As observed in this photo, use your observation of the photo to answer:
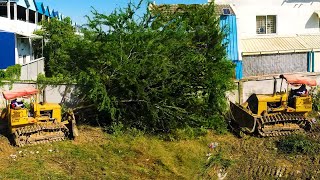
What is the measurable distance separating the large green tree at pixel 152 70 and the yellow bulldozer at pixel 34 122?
1275 mm

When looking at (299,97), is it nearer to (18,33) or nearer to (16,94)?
(16,94)

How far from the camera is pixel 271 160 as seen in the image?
13.0 meters

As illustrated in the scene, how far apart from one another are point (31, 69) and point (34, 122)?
7.60 metres

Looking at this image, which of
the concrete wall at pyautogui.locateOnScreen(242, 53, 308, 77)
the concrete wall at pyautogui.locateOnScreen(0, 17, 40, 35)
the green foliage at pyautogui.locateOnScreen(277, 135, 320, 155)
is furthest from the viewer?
the concrete wall at pyautogui.locateOnScreen(0, 17, 40, 35)

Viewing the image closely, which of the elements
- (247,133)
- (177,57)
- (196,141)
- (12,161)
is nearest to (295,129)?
(247,133)

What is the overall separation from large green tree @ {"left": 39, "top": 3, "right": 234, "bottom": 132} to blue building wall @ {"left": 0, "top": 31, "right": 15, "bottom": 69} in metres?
8.40

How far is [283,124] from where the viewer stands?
1506cm

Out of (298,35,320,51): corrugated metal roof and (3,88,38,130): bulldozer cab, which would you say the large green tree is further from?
(298,35,320,51): corrugated metal roof

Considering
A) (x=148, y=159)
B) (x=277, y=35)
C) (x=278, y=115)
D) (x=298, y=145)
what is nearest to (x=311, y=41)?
(x=277, y=35)

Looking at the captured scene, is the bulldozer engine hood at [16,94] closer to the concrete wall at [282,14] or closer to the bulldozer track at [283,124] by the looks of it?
the bulldozer track at [283,124]

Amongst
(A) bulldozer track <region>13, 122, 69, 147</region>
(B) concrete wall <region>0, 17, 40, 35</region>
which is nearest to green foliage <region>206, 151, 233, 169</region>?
(A) bulldozer track <region>13, 122, 69, 147</region>

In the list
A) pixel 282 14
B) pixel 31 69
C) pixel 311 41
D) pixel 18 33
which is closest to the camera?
pixel 31 69

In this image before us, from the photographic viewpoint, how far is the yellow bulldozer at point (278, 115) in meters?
14.8

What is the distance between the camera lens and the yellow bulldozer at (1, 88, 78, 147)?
12742 mm
